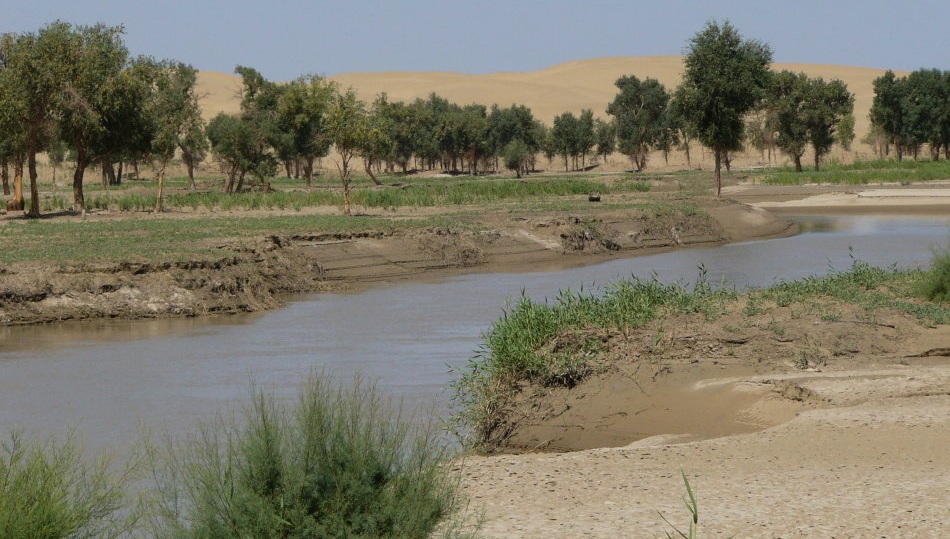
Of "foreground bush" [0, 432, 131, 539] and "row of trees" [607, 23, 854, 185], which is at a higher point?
"row of trees" [607, 23, 854, 185]

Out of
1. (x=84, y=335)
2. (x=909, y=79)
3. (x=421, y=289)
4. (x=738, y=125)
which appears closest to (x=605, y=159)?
(x=909, y=79)

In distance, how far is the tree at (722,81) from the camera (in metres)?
53.4

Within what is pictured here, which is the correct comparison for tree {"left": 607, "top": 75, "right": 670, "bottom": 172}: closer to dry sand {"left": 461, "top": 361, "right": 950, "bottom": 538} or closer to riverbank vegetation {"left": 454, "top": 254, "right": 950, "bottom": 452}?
riverbank vegetation {"left": 454, "top": 254, "right": 950, "bottom": 452}

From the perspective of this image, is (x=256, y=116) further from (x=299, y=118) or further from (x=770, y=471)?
(x=770, y=471)

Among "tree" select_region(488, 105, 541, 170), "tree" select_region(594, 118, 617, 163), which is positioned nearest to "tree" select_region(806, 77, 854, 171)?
"tree" select_region(594, 118, 617, 163)

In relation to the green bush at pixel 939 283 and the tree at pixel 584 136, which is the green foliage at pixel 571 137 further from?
the green bush at pixel 939 283

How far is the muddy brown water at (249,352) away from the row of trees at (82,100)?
18.3m

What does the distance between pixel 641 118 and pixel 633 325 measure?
93.7 m

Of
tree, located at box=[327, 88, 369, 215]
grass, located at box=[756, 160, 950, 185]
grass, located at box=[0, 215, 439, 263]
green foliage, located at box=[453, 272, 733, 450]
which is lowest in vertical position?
green foliage, located at box=[453, 272, 733, 450]

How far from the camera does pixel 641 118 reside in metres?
105

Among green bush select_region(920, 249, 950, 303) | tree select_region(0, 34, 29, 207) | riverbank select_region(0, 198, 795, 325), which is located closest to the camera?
green bush select_region(920, 249, 950, 303)

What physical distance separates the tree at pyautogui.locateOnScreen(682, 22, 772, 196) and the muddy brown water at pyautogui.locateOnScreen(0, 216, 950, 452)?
23996mm

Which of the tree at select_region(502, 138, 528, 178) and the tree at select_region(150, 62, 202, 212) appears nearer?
the tree at select_region(150, 62, 202, 212)

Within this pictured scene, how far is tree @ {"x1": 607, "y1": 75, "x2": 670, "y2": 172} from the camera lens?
10462 cm
